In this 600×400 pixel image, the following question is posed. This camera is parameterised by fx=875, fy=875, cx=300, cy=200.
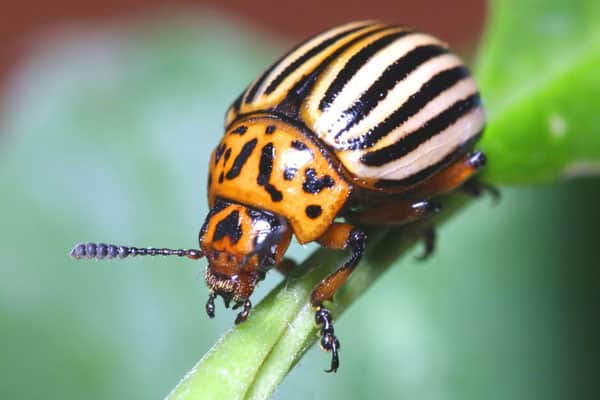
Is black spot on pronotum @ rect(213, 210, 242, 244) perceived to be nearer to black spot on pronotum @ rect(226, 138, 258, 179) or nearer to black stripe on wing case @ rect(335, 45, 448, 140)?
black spot on pronotum @ rect(226, 138, 258, 179)

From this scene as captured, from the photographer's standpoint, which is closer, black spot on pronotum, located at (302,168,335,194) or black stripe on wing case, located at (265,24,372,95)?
black spot on pronotum, located at (302,168,335,194)

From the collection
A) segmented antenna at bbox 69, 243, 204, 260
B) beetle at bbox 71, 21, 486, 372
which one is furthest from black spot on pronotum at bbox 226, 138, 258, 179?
segmented antenna at bbox 69, 243, 204, 260

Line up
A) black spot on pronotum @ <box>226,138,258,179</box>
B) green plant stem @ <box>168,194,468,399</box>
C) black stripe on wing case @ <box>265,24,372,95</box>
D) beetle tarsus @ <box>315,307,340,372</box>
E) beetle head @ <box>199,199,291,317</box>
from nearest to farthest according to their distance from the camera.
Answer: green plant stem @ <box>168,194,468,399</box> < beetle tarsus @ <box>315,307,340,372</box> < beetle head @ <box>199,199,291,317</box> < black spot on pronotum @ <box>226,138,258,179</box> < black stripe on wing case @ <box>265,24,372,95</box>

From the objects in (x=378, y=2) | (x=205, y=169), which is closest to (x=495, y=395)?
(x=205, y=169)

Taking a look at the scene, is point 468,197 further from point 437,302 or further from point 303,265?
point 437,302

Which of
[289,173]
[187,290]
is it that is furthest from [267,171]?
[187,290]

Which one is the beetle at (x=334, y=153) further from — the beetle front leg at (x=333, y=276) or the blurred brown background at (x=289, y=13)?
the blurred brown background at (x=289, y=13)

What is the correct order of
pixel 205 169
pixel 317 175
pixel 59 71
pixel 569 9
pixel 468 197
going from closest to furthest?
1. pixel 317 175
2. pixel 468 197
3. pixel 569 9
4. pixel 205 169
5. pixel 59 71
